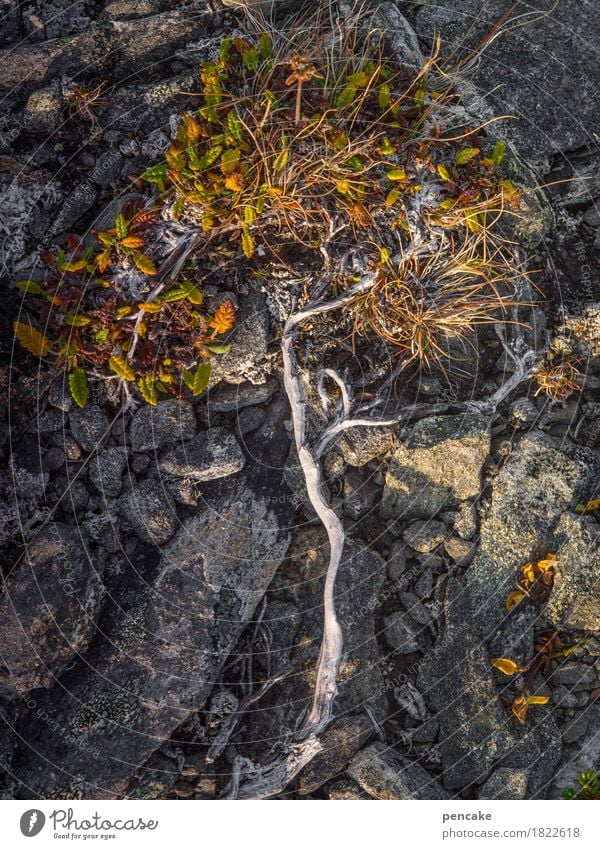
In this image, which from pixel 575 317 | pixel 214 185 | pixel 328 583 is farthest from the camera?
pixel 575 317

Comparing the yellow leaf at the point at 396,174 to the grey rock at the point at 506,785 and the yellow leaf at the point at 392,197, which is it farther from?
the grey rock at the point at 506,785

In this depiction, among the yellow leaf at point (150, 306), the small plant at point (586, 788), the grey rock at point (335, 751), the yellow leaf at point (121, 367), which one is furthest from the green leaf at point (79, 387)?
the small plant at point (586, 788)

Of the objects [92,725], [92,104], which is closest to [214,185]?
[92,104]

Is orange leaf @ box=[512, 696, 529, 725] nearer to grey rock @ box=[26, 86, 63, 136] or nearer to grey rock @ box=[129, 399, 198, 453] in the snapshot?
grey rock @ box=[129, 399, 198, 453]

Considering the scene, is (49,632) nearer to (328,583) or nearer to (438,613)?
(328,583)

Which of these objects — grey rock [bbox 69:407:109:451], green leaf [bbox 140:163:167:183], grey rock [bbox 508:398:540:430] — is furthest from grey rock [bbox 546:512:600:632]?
green leaf [bbox 140:163:167:183]
